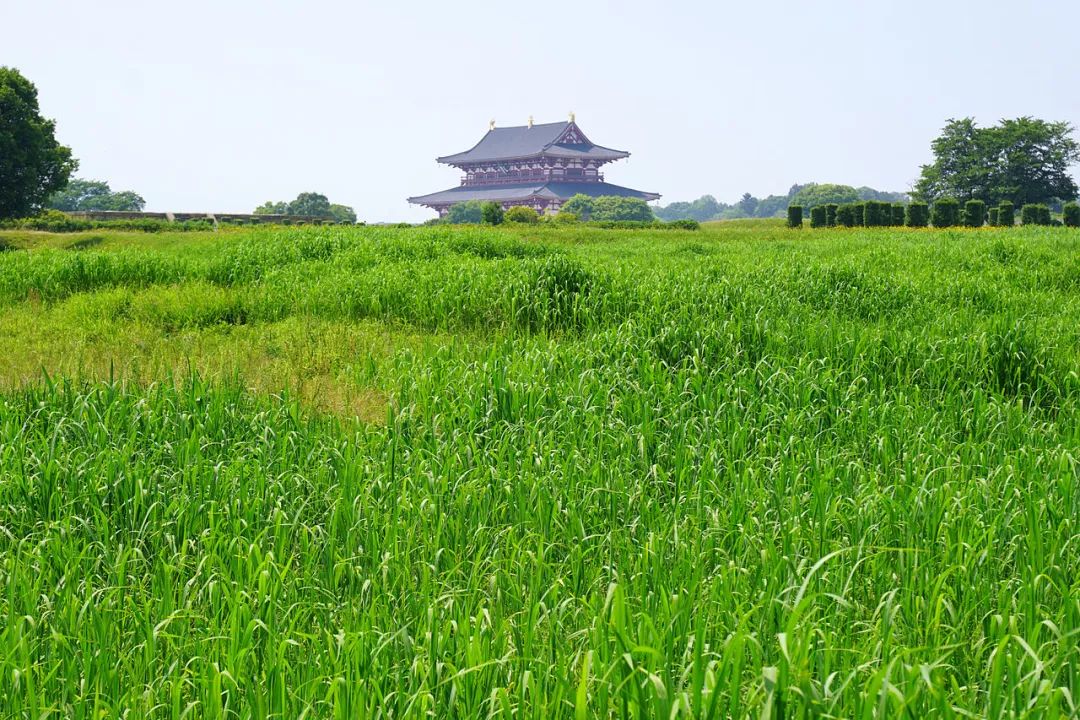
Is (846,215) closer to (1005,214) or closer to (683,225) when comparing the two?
(1005,214)

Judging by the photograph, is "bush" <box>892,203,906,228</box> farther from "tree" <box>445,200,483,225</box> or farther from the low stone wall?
"tree" <box>445,200,483,225</box>

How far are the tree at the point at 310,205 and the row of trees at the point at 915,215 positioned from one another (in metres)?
36.4

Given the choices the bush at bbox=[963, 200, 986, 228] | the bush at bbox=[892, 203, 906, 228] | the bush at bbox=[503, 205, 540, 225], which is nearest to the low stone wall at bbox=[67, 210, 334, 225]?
the bush at bbox=[503, 205, 540, 225]

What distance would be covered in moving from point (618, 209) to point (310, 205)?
21.0 m

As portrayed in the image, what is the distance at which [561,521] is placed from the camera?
4297 millimetres

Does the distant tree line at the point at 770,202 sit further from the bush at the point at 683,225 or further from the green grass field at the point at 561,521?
the green grass field at the point at 561,521

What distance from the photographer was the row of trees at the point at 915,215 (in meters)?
35.6

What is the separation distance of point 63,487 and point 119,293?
7648 mm

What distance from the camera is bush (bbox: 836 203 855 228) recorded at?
36656 mm

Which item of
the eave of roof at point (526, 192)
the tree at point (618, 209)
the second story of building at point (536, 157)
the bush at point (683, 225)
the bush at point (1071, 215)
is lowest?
the bush at point (683, 225)

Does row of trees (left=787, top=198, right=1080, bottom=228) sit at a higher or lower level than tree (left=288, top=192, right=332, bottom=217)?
lower

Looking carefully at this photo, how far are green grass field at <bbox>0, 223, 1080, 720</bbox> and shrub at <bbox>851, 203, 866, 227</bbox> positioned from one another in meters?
28.5

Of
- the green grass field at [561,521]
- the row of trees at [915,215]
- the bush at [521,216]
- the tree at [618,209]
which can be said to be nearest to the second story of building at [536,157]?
the tree at [618,209]

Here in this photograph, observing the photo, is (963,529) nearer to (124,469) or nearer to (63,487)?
(124,469)
